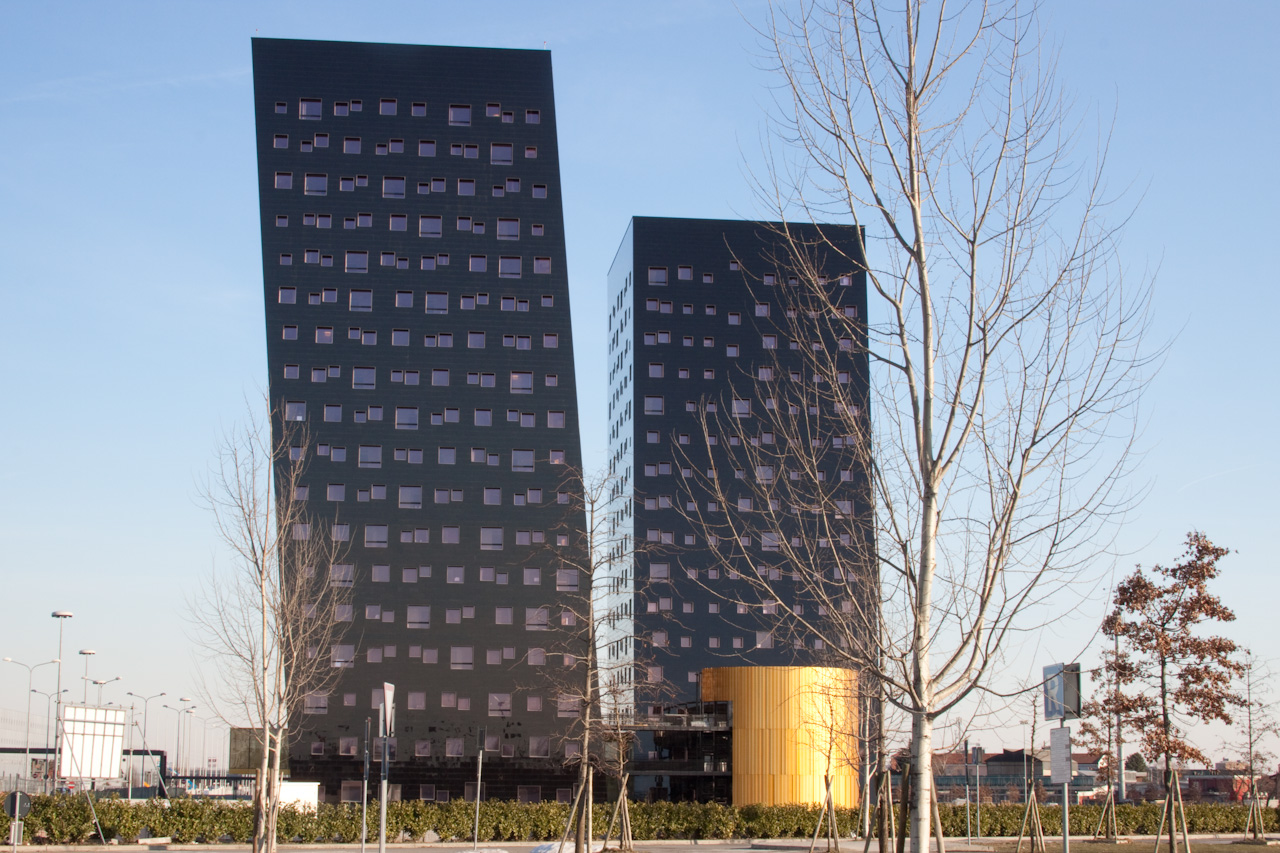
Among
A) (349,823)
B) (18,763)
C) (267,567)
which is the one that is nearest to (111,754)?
(349,823)

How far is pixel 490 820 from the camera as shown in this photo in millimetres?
46969

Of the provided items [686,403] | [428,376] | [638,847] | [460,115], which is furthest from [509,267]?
[638,847]

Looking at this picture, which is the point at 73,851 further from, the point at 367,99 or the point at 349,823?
the point at 367,99

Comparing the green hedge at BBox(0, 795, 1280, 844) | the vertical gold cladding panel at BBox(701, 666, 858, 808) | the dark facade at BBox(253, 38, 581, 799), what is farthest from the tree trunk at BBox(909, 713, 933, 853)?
the dark facade at BBox(253, 38, 581, 799)

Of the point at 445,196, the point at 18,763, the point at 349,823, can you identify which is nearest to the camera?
the point at 349,823

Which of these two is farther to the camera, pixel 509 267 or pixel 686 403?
pixel 686 403

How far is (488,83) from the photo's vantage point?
74375mm

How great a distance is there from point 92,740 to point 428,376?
1304 inches

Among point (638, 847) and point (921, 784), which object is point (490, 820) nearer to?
point (638, 847)

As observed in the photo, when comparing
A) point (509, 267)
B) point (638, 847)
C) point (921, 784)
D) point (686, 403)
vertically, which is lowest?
point (638, 847)

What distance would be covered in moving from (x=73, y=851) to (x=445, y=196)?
43954 mm

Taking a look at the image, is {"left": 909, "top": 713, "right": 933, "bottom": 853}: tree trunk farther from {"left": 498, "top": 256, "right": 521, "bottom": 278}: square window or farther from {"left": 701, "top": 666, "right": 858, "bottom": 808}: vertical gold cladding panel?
{"left": 498, "top": 256, "right": 521, "bottom": 278}: square window

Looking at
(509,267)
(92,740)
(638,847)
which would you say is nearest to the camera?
(92,740)

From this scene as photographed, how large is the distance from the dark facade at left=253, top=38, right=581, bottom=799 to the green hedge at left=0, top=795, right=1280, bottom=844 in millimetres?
18469
